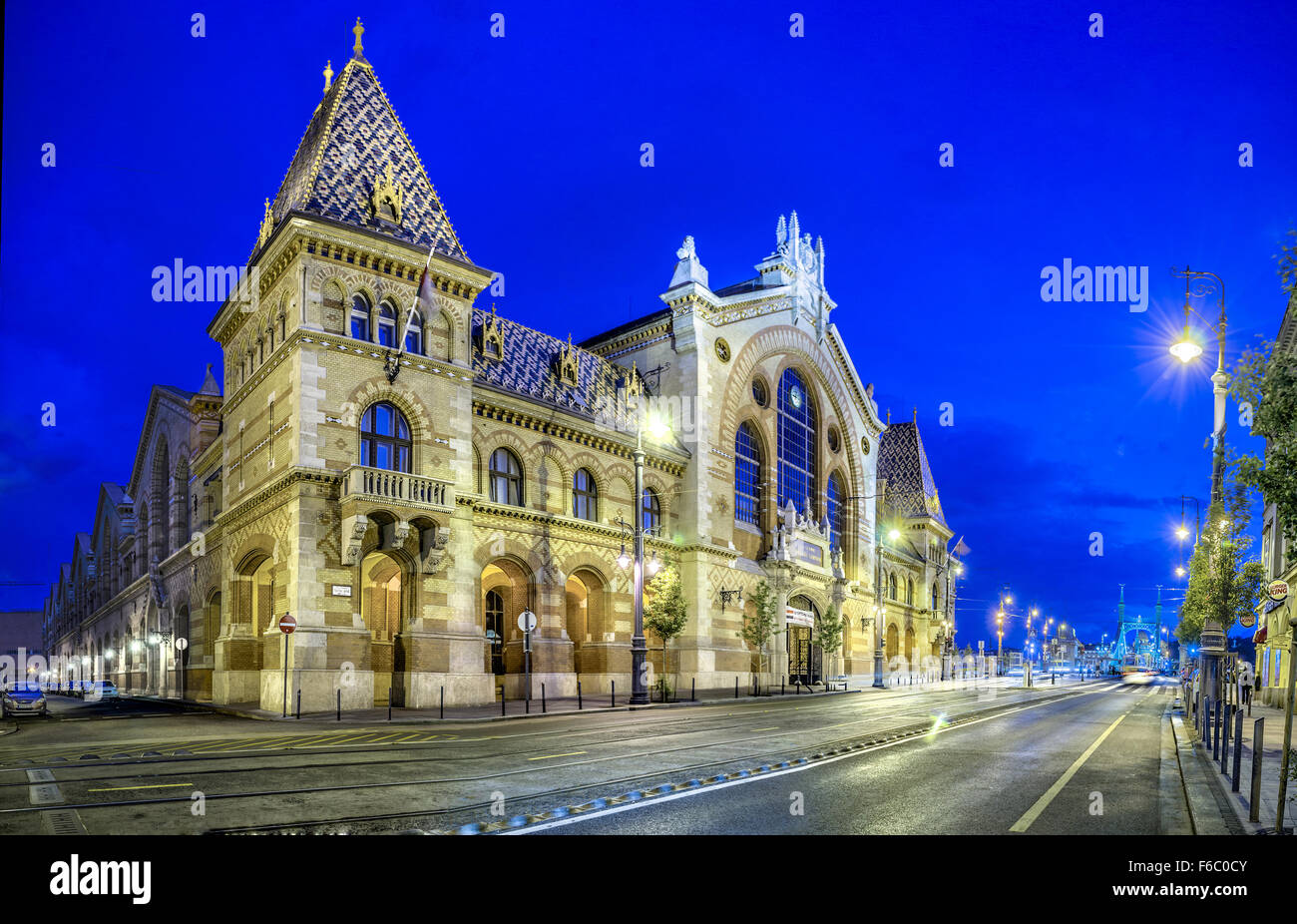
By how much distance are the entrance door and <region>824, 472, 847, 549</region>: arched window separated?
29763mm

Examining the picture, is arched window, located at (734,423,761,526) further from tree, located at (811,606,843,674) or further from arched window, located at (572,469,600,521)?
arched window, located at (572,469,600,521)

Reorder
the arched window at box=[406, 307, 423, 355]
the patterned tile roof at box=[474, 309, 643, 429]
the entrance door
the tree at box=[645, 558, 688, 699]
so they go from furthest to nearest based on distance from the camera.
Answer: the tree at box=[645, 558, 688, 699], the patterned tile roof at box=[474, 309, 643, 429], the entrance door, the arched window at box=[406, 307, 423, 355]

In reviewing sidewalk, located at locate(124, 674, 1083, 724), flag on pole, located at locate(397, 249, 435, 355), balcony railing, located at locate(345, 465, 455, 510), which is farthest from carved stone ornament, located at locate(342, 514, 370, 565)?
flag on pole, located at locate(397, 249, 435, 355)

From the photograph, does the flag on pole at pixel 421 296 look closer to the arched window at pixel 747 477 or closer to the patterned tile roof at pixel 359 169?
the patterned tile roof at pixel 359 169

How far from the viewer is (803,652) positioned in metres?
53.7

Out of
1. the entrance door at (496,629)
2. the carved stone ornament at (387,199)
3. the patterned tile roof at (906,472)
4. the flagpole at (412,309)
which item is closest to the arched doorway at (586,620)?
the entrance door at (496,629)

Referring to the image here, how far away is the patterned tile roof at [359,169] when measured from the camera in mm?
30578

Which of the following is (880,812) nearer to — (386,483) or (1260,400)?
(1260,400)

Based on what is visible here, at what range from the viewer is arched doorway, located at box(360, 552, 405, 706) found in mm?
34062

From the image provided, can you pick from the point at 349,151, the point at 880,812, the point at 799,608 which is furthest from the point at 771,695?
the point at 880,812

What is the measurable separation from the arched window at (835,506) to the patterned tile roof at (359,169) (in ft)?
115
